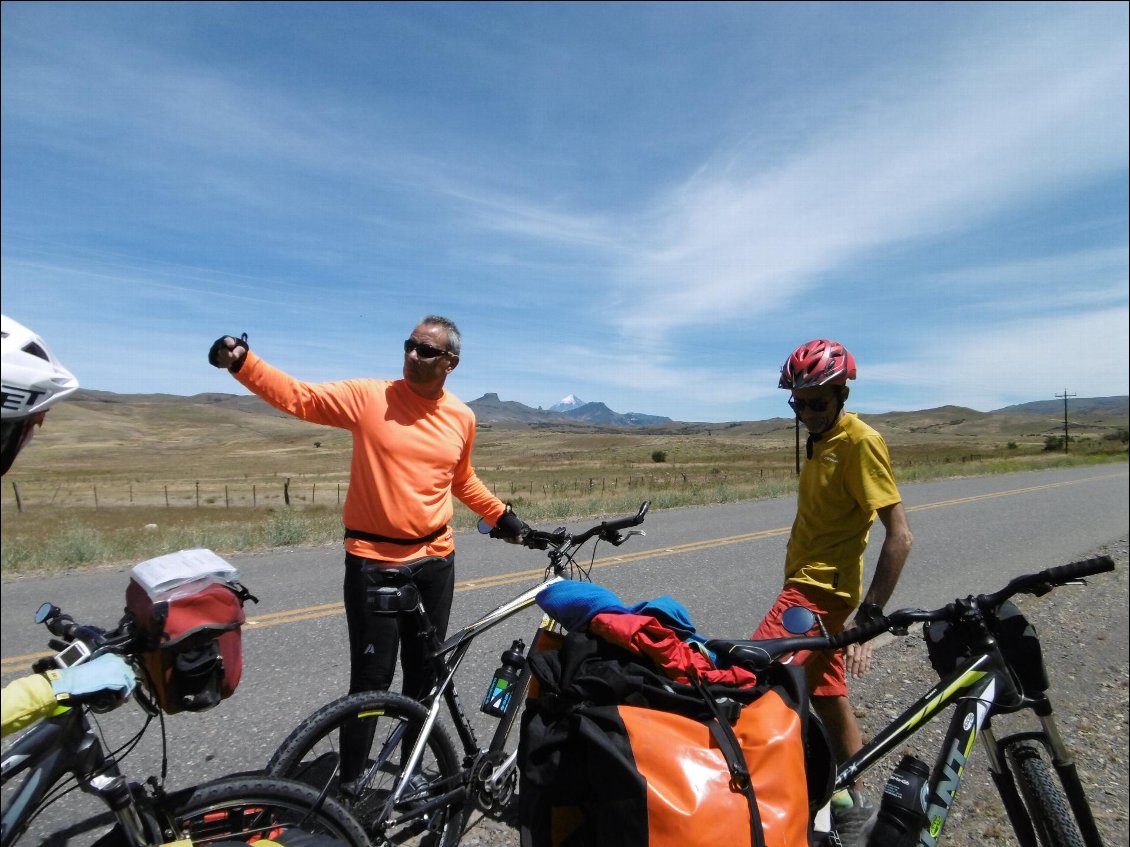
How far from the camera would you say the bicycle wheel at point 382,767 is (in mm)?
2492

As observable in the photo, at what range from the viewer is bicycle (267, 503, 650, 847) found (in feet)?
8.23

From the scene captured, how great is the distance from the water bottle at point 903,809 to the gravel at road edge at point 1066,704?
1252mm

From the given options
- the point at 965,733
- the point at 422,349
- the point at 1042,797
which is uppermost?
the point at 422,349

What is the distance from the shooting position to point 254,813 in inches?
76.1

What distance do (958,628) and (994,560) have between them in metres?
8.59

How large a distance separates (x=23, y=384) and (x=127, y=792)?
40.7 inches

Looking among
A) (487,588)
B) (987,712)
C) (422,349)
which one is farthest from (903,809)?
(487,588)

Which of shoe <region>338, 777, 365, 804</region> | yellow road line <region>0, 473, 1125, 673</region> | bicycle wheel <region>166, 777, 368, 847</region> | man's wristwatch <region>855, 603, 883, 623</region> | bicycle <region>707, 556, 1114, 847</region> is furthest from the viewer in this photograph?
yellow road line <region>0, 473, 1125, 673</region>

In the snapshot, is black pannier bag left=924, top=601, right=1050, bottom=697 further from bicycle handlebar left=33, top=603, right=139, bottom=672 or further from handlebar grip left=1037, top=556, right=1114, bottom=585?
bicycle handlebar left=33, top=603, right=139, bottom=672

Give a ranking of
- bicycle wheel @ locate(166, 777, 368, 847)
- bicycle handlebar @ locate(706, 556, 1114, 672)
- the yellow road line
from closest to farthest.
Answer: bicycle wheel @ locate(166, 777, 368, 847) < bicycle handlebar @ locate(706, 556, 1114, 672) < the yellow road line

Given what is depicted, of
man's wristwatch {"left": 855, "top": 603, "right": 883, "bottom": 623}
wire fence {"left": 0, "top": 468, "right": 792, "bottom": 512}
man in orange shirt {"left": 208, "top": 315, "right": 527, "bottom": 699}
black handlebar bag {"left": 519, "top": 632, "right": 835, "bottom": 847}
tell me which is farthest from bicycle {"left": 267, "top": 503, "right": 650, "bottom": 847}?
wire fence {"left": 0, "top": 468, "right": 792, "bottom": 512}

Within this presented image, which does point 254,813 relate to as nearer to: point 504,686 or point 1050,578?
point 504,686

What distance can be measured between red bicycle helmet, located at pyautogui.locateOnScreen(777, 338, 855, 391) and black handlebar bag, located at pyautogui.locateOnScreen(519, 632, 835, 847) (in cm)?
137

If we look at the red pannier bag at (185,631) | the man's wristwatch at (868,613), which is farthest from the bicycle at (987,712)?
the red pannier bag at (185,631)
